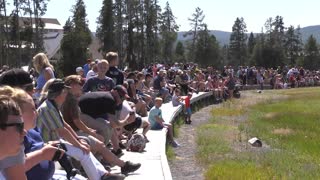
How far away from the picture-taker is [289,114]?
22688 millimetres

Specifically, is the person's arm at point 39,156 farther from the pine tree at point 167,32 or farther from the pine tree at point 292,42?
the pine tree at point 292,42

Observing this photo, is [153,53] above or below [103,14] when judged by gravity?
below

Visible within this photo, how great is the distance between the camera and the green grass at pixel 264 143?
11.0 m

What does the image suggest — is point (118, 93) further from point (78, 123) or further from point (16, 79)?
point (16, 79)

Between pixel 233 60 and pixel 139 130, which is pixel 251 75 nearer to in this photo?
pixel 139 130

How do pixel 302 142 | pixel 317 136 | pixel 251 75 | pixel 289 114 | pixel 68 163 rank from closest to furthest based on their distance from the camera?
1. pixel 68 163
2. pixel 302 142
3. pixel 317 136
4. pixel 289 114
5. pixel 251 75

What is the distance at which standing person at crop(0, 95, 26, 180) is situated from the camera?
3.47 m

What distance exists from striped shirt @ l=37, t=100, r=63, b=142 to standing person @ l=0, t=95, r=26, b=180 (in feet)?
9.75

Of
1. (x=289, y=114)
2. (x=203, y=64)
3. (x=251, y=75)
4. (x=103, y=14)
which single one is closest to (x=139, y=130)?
(x=289, y=114)

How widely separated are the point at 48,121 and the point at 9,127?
3133 millimetres

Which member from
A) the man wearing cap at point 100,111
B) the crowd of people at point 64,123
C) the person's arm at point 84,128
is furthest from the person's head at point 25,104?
the man wearing cap at point 100,111

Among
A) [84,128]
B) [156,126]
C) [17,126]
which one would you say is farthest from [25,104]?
[156,126]

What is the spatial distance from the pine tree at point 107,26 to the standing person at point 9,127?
7867cm

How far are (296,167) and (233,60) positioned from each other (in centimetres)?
10779
